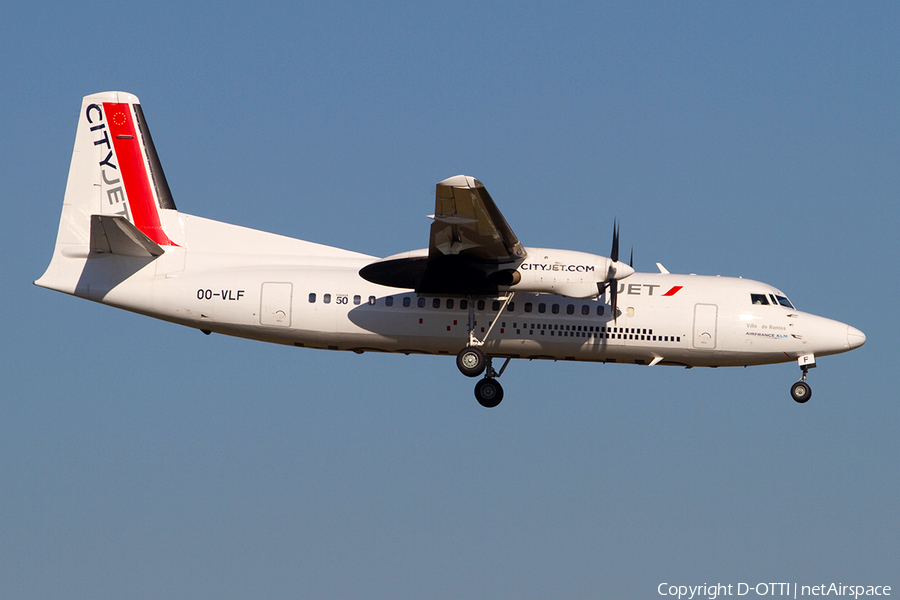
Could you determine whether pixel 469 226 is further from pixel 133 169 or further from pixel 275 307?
pixel 133 169

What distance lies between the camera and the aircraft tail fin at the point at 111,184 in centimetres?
2464

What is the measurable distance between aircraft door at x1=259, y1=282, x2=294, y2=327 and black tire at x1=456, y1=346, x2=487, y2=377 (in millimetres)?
3864

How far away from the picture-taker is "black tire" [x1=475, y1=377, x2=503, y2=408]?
957 inches

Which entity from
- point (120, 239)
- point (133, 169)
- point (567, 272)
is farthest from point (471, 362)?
point (133, 169)

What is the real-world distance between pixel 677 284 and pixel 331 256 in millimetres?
7780

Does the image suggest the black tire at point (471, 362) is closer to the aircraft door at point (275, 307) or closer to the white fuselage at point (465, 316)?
the white fuselage at point (465, 316)

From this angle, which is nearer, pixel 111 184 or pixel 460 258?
pixel 460 258

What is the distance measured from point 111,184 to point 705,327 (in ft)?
45.3

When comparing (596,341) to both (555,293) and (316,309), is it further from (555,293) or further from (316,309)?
(316,309)

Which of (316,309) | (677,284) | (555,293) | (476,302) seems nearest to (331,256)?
(316,309)

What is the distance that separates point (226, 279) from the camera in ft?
78.4

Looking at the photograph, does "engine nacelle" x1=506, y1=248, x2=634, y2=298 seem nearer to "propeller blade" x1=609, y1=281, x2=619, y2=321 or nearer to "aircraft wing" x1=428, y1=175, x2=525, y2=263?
"aircraft wing" x1=428, y1=175, x2=525, y2=263

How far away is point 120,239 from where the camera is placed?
23.6 meters

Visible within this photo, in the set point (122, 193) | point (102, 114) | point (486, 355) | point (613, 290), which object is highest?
point (102, 114)
